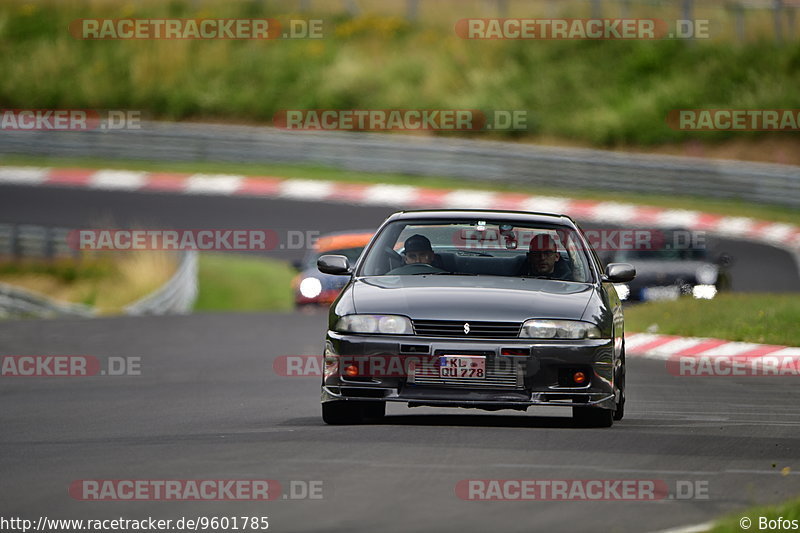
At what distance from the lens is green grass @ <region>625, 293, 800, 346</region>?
1672cm

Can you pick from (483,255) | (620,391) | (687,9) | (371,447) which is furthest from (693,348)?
(687,9)

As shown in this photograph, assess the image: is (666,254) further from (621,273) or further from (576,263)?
(576,263)

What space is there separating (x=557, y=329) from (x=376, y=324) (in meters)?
1.05

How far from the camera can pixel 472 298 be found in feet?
31.7

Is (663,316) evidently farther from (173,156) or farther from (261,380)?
(173,156)

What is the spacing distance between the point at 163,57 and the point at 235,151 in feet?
33.5

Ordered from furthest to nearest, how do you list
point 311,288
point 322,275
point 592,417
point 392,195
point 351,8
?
1. point 351,8
2. point 392,195
3. point 311,288
4. point 322,275
5. point 592,417

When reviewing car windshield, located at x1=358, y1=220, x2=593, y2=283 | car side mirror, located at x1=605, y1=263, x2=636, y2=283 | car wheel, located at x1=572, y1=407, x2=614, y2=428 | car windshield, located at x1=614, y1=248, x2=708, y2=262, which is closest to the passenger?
car windshield, located at x1=358, y1=220, x2=593, y2=283

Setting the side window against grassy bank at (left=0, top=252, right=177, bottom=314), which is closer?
the side window

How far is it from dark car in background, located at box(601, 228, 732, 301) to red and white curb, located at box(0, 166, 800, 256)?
5.51 metres

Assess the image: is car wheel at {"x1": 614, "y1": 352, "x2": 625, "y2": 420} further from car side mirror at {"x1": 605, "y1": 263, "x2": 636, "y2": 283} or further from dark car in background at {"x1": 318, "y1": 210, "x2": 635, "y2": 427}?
car side mirror at {"x1": 605, "y1": 263, "x2": 636, "y2": 283}

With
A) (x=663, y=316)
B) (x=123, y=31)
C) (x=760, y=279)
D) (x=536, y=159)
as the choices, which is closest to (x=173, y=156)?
(x=536, y=159)

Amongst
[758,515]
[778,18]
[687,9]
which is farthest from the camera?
[778,18]

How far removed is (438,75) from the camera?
43812mm
